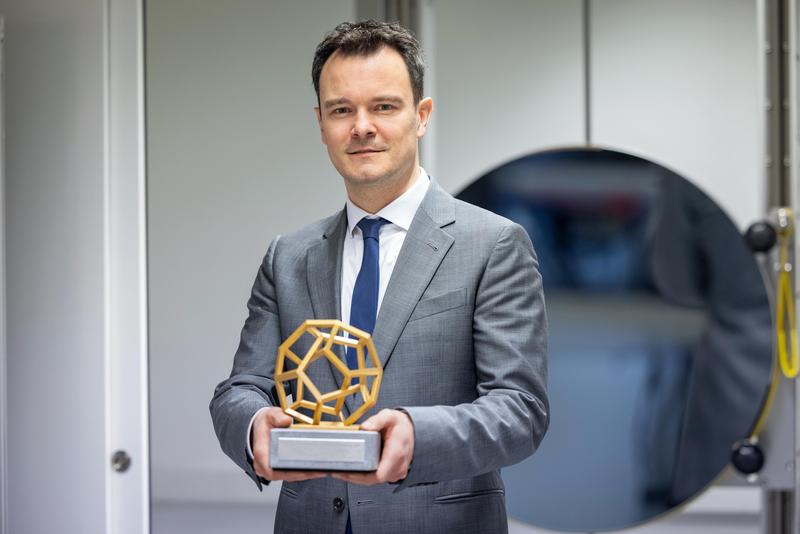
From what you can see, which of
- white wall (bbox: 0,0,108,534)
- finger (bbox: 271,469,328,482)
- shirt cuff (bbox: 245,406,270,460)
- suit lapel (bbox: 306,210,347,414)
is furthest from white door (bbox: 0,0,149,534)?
finger (bbox: 271,469,328,482)

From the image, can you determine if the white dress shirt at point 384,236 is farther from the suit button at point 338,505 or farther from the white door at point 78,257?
the white door at point 78,257

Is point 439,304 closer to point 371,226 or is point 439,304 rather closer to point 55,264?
point 371,226

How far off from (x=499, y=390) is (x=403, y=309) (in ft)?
0.68

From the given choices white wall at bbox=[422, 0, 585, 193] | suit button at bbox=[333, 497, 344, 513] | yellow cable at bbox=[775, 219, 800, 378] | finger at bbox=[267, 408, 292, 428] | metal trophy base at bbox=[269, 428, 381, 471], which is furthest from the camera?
white wall at bbox=[422, 0, 585, 193]

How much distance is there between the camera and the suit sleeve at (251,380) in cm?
166

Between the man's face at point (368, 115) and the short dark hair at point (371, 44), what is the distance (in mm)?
12

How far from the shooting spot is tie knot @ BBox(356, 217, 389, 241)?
1.84m

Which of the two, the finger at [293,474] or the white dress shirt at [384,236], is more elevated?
the white dress shirt at [384,236]

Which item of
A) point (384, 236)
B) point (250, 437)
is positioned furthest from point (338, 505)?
point (384, 236)

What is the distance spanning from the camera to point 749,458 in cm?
276

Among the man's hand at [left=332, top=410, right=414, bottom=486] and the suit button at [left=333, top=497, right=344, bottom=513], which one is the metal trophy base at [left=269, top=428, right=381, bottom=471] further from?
the suit button at [left=333, top=497, right=344, bottom=513]

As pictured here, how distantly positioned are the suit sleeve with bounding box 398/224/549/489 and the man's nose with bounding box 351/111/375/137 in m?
0.28

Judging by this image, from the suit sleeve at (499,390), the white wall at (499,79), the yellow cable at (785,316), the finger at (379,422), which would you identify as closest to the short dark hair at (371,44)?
the suit sleeve at (499,390)

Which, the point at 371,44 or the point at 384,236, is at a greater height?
the point at 371,44
